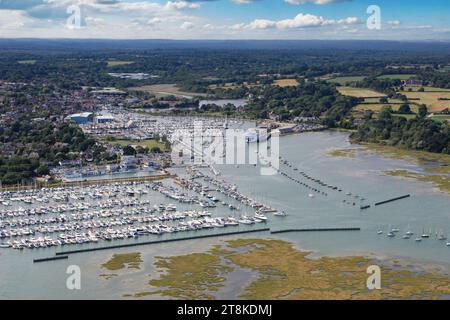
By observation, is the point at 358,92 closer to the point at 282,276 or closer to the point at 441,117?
the point at 441,117

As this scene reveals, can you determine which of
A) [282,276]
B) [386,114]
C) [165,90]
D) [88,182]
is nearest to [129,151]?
[88,182]

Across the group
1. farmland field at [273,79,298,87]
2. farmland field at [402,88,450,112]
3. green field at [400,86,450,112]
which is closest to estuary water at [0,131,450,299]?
farmland field at [402,88,450,112]

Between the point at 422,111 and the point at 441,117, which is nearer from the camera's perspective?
the point at 441,117

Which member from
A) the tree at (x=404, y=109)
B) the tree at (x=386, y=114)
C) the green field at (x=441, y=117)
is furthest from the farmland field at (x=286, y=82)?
the green field at (x=441, y=117)

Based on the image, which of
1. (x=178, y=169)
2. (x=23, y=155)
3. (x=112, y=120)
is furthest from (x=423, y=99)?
(x=23, y=155)

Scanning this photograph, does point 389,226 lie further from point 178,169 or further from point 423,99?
point 423,99

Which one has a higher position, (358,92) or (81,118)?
(358,92)

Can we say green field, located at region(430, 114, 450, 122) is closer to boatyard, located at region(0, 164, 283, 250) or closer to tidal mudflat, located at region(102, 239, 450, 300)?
boatyard, located at region(0, 164, 283, 250)
